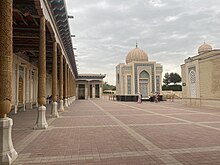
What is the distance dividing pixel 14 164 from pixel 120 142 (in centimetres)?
273

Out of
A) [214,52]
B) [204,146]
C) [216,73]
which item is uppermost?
[214,52]

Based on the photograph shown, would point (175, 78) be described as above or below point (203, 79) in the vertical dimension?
above

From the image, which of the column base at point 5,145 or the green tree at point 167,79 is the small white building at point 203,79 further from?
the green tree at point 167,79

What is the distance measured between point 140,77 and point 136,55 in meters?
4.24

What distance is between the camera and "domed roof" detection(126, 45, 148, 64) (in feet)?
116

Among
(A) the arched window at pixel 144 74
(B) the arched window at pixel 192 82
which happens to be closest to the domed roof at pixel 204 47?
(B) the arched window at pixel 192 82

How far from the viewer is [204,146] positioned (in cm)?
523

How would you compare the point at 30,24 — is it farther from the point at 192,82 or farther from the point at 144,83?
the point at 144,83

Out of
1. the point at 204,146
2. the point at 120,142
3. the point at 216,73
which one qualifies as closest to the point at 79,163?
the point at 120,142

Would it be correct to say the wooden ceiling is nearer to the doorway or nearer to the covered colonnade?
the covered colonnade

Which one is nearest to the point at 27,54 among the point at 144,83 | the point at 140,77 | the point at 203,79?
the point at 203,79

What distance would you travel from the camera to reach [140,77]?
33969 millimetres

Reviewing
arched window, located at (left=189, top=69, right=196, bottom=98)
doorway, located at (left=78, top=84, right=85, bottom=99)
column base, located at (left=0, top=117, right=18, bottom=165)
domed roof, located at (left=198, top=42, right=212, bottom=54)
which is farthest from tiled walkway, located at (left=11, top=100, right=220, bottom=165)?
doorway, located at (left=78, top=84, right=85, bottom=99)

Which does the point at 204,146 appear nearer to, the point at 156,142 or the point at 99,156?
the point at 156,142
